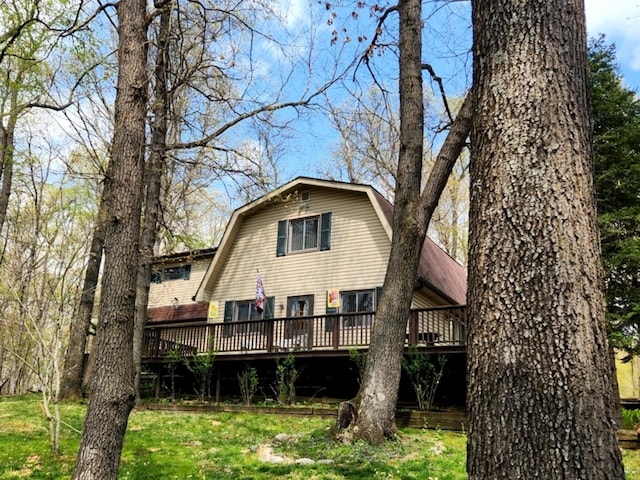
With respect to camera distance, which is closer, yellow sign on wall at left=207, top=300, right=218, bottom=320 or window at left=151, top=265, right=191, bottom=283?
yellow sign on wall at left=207, top=300, right=218, bottom=320

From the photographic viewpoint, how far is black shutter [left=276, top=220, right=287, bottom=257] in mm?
17922

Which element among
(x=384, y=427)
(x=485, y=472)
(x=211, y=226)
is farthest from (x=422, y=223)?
(x=211, y=226)

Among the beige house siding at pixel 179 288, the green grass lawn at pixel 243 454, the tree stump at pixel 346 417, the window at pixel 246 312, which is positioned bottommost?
the green grass lawn at pixel 243 454

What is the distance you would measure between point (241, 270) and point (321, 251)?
305 cm

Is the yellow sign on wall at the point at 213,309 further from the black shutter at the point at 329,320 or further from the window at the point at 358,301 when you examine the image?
the window at the point at 358,301

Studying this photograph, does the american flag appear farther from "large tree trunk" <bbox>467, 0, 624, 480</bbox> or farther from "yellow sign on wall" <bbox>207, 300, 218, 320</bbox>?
"large tree trunk" <bbox>467, 0, 624, 480</bbox>

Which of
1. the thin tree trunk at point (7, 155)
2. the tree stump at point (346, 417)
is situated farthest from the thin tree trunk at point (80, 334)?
the tree stump at point (346, 417)

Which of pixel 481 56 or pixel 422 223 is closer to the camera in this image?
pixel 481 56

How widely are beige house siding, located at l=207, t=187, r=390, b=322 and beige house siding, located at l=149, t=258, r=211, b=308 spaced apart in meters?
2.62

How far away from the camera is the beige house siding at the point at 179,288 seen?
21.2 metres

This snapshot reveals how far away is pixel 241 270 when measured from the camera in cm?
1847

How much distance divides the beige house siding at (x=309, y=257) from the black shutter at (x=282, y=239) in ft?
0.50

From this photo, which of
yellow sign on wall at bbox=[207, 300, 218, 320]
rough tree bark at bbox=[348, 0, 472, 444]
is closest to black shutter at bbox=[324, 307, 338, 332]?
yellow sign on wall at bbox=[207, 300, 218, 320]

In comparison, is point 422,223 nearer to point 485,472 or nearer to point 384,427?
point 384,427
